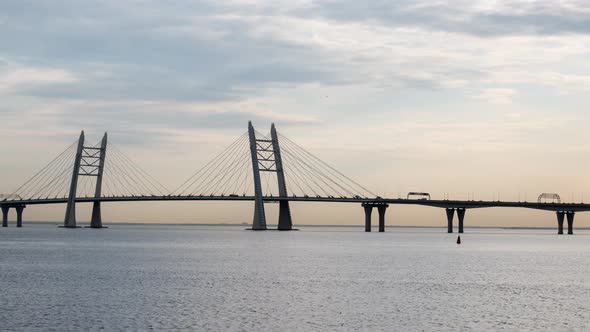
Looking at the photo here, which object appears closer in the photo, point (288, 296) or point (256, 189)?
point (288, 296)

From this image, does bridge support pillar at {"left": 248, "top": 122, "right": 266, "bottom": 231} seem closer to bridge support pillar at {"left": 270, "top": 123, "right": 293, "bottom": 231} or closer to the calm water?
bridge support pillar at {"left": 270, "top": 123, "right": 293, "bottom": 231}

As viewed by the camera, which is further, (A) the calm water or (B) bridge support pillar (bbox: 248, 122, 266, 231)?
(B) bridge support pillar (bbox: 248, 122, 266, 231)

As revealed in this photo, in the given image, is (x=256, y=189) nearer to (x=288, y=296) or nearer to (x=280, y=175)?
(x=280, y=175)

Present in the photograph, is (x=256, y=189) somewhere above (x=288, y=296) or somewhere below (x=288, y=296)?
above

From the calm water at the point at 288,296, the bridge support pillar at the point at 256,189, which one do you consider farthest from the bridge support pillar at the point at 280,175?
the calm water at the point at 288,296

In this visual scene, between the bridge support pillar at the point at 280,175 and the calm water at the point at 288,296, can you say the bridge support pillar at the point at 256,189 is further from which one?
the calm water at the point at 288,296

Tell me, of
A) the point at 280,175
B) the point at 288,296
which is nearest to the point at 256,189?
the point at 280,175

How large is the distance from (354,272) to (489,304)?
84.2 feet

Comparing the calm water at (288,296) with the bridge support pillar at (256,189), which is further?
the bridge support pillar at (256,189)

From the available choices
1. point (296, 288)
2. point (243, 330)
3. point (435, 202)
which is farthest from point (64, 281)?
point (435, 202)

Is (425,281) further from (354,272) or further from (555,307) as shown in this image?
(555,307)

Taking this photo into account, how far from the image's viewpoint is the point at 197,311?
47.2 meters

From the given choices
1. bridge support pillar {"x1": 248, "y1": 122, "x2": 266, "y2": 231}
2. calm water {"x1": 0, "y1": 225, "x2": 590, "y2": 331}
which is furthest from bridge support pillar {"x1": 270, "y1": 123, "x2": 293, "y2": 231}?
calm water {"x1": 0, "y1": 225, "x2": 590, "y2": 331}

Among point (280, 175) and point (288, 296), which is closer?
point (288, 296)
